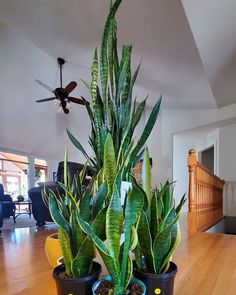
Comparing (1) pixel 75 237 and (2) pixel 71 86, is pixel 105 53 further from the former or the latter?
(2) pixel 71 86

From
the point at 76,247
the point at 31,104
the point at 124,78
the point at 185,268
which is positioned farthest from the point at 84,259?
the point at 31,104

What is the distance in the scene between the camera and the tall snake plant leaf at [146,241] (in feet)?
2.33

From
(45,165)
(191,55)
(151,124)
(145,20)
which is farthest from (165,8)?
(45,165)

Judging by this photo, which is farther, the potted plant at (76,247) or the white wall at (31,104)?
the white wall at (31,104)

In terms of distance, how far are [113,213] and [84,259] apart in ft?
0.57

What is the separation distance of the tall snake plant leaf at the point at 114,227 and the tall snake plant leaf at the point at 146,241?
0.09 meters

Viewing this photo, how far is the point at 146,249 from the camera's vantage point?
725mm

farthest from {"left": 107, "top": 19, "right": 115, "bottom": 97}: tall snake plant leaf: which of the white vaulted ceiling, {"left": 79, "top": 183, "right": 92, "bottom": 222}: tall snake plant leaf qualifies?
the white vaulted ceiling

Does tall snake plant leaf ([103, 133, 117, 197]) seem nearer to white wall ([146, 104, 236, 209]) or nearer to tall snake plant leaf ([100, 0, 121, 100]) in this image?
tall snake plant leaf ([100, 0, 121, 100])

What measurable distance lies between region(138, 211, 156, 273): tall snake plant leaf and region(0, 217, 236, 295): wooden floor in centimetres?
49

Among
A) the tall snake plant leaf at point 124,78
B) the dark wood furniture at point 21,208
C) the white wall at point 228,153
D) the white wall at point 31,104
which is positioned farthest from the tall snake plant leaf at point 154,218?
the dark wood furniture at point 21,208

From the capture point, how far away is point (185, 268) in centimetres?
146

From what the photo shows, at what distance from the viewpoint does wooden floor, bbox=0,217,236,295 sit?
115cm

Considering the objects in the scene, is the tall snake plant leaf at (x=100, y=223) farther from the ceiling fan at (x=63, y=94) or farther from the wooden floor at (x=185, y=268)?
the ceiling fan at (x=63, y=94)
